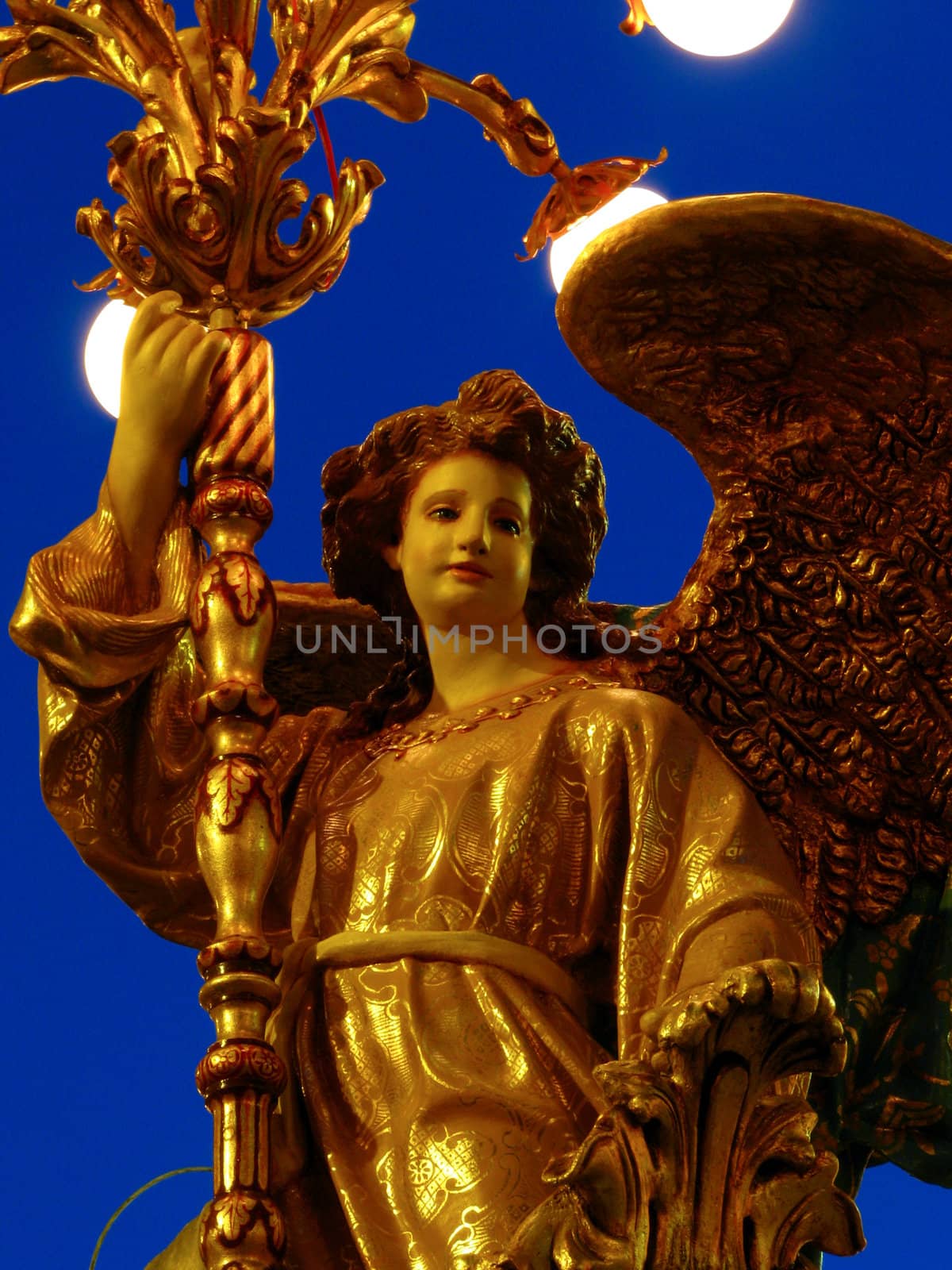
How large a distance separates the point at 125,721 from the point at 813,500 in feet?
3.48

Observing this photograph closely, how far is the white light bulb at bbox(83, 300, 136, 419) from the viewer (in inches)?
184

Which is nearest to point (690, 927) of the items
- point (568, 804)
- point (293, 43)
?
point (568, 804)

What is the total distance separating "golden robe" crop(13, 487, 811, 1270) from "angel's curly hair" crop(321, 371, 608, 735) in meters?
0.13

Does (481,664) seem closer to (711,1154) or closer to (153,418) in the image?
(153,418)

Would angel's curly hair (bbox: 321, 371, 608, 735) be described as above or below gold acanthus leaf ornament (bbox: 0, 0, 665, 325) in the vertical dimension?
below

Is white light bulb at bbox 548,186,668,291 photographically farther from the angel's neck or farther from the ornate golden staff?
the angel's neck

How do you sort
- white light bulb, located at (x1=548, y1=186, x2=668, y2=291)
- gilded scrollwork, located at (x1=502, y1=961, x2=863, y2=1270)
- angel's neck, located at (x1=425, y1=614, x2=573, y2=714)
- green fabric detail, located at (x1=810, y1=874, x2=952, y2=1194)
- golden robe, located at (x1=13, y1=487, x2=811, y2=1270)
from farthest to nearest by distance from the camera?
white light bulb, located at (x1=548, y1=186, x2=668, y2=291)
angel's neck, located at (x1=425, y1=614, x2=573, y2=714)
green fabric detail, located at (x1=810, y1=874, x2=952, y2=1194)
golden robe, located at (x1=13, y1=487, x2=811, y2=1270)
gilded scrollwork, located at (x1=502, y1=961, x2=863, y2=1270)

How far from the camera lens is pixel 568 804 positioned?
4.17m

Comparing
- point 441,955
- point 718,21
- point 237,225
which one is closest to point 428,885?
point 441,955

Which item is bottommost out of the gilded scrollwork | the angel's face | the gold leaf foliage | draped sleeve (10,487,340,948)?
the gilded scrollwork

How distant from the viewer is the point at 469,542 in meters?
4.30

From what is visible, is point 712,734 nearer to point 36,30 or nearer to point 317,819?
point 317,819

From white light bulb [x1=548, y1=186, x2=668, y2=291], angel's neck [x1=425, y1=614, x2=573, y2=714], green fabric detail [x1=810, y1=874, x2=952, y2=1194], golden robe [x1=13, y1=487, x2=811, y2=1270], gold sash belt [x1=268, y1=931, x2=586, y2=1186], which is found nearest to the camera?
golden robe [x1=13, y1=487, x2=811, y2=1270]

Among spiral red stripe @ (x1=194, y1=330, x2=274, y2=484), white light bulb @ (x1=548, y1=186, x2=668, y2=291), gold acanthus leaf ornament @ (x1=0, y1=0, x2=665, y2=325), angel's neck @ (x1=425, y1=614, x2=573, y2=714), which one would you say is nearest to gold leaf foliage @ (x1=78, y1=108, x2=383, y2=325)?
gold acanthus leaf ornament @ (x1=0, y1=0, x2=665, y2=325)
